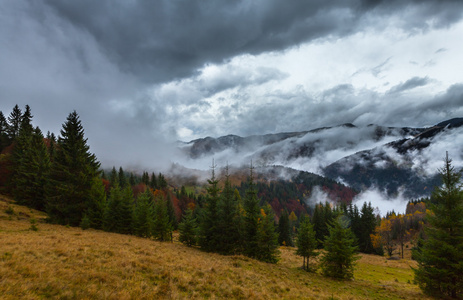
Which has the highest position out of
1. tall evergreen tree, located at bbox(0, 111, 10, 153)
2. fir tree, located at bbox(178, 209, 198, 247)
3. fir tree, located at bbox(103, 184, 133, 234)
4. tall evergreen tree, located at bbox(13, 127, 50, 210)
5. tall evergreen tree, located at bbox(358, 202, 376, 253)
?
tall evergreen tree, located at bbox(0, 111, 10, 153)

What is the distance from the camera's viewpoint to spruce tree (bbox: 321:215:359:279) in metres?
25.2

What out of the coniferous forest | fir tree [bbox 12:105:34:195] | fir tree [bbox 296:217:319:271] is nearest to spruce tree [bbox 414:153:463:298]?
the coniferous forest

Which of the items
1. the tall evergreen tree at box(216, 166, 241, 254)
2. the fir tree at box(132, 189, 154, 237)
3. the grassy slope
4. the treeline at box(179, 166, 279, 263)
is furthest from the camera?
the fir tree at box(132, 189, 154, 237)

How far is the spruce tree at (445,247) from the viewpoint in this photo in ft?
59.9

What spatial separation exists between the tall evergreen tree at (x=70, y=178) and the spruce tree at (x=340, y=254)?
1392 inches

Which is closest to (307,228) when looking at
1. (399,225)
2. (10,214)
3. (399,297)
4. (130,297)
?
(399,297)

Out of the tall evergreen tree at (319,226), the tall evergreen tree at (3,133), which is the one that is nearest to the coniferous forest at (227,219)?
the tall evergreen tree at (3,133)

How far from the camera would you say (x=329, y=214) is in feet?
243

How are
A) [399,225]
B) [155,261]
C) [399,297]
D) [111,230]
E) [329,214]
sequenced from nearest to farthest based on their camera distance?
[155,261], [399,297], [111,230], [329,214], [399,225]

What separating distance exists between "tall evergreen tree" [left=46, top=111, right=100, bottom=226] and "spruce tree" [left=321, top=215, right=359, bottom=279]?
3536 centimetres

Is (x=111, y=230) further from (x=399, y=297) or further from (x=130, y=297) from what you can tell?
(x=399, y=297)

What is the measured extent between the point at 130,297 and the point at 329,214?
7829 centimetres

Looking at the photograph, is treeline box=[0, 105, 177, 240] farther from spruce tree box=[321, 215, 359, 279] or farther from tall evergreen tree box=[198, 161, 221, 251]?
spruce tree box=[321, 215, 359, 279]

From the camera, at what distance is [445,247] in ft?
60.4
